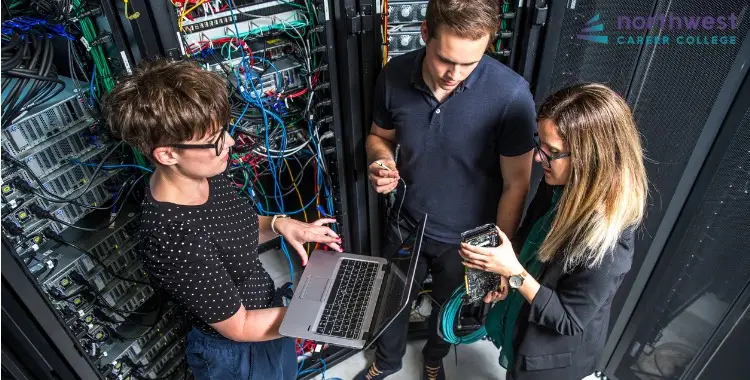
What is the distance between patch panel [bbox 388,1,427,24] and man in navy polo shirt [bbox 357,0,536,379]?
0.77ft

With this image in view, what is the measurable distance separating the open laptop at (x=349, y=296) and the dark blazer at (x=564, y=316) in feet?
1.18

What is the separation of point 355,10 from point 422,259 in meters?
0.95

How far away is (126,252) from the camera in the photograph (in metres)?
1.60

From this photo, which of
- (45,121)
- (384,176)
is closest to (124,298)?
(45,121)

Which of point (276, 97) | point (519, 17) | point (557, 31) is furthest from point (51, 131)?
point (557, 31)

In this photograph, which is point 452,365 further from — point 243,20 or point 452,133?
point 243,20

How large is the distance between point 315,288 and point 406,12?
41.5 inches

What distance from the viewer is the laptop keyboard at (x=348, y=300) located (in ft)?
4.74

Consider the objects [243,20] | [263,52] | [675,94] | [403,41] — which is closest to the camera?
[675,94]

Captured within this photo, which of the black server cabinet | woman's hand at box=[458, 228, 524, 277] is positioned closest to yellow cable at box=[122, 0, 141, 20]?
woman's hand at box=[458, 228, 524, 277]

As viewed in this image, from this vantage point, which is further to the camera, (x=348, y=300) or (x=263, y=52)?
(x=263, y=52)

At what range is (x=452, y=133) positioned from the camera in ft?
4.95

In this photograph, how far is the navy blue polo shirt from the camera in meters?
1.46

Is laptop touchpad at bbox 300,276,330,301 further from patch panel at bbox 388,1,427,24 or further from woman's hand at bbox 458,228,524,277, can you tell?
patch panel at bbox 388,1,427,24
